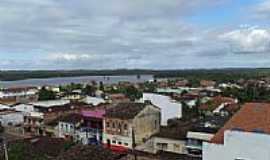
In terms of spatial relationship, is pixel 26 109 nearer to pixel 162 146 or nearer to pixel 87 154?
pixel 162 146

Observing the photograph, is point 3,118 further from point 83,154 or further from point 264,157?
point 264,157

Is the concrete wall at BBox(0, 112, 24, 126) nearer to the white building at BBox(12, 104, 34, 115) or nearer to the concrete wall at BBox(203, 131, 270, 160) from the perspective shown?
the white building at BBox(12, 104, 34, 115)

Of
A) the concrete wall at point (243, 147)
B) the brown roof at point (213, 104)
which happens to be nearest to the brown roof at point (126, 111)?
the concrete wall at point (243, 147)

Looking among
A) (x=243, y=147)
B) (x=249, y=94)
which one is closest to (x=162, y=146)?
(x=243, y=147)

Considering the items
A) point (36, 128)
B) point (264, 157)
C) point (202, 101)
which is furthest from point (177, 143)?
point (202, 101)

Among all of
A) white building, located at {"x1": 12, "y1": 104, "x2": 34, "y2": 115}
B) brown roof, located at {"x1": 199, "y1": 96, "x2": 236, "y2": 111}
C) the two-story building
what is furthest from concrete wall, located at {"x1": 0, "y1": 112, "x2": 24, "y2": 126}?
brown roof, located at {"x1": 199, "y1": 96, "x2": 236, "y2": 111}
